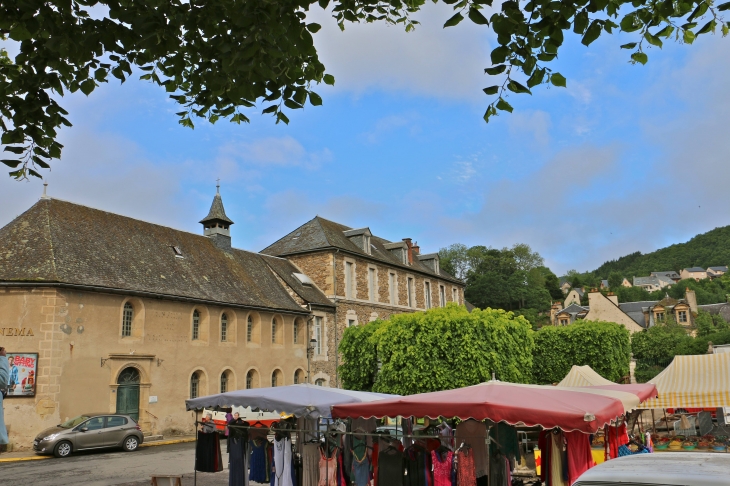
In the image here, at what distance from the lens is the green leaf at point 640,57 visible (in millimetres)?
5691

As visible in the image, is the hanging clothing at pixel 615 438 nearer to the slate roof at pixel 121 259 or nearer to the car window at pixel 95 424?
the car window at pixel 95 424

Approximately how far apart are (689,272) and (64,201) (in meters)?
146

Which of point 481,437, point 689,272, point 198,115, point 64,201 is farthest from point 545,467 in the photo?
point 689,272

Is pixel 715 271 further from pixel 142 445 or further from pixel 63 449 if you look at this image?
pixel 63 449

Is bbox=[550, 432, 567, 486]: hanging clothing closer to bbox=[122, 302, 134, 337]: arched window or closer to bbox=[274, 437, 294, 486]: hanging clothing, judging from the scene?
bbox=[274, 437, 294, 486]: hanging clothing

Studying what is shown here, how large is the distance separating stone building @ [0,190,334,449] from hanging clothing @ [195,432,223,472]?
10733 millimetres

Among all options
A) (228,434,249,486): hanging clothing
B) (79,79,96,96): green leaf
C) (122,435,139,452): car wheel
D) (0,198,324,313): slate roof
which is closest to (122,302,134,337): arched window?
(0,198,324,313): slate roof

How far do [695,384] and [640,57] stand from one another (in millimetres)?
13011

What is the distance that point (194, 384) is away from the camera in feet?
81.0

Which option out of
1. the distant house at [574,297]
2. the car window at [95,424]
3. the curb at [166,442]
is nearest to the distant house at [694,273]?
the distant house at [574,297]

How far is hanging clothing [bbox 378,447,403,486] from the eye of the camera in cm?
864

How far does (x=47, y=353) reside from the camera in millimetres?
19406

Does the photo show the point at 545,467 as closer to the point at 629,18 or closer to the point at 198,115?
the point at 629,18

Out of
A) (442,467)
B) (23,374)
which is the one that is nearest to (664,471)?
(442,467)
